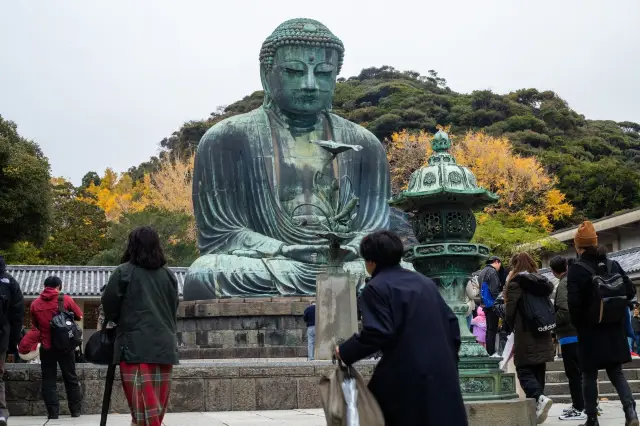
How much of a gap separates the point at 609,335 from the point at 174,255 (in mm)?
26289

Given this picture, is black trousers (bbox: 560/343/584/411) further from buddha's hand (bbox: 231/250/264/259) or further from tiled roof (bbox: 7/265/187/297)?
tiled roof (bbox: 7/265/187/297)

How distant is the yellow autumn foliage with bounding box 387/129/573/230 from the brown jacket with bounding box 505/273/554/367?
2824 cm

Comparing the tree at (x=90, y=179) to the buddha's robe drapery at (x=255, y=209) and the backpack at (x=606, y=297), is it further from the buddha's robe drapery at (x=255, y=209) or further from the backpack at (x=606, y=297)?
the backpack at (x=606, y=297)

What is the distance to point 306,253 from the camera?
13766 millimetres

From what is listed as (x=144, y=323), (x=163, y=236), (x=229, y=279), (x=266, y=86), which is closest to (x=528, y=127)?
(x=163, y=236)

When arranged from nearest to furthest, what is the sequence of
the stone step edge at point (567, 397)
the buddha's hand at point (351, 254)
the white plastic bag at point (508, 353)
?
the white plastic bag at point (508, 353) → the stone step edge at point (567, 397) → the buddha's hand at point (351, 254)

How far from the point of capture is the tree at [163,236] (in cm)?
3133

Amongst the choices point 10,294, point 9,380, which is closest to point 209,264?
point 9,380

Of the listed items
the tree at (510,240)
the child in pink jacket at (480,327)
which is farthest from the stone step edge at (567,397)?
the tree at (510,240)

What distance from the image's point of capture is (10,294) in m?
7.38

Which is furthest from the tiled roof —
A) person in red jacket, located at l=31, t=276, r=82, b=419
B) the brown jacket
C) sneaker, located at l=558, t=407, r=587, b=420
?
the brown jacket

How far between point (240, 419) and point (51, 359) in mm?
1868

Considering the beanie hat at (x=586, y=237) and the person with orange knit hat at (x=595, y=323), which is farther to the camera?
the beanie hat at (x=586, y=237)

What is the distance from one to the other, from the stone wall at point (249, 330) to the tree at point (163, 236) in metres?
18.7
